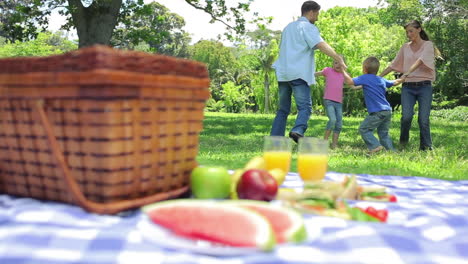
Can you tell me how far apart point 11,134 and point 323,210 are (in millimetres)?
1066

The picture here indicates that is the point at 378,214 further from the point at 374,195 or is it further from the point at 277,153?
the point at 277,153

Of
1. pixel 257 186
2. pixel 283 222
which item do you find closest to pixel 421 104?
pixel 257 186

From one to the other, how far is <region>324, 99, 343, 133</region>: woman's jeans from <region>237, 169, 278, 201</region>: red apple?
559 cm

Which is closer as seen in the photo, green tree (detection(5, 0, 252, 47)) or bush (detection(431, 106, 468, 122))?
green tree (detection(5, 0, 252, 47))

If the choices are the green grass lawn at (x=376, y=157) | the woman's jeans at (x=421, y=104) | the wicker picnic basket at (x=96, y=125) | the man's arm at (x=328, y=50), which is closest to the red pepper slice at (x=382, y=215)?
the wicker picnic basket at (x=96, y=125)

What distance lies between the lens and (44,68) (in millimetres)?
1615

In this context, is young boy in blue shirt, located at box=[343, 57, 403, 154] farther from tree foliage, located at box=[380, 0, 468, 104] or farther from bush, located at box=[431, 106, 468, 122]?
tree foliage, located at box=[380, 0, 468, 104]

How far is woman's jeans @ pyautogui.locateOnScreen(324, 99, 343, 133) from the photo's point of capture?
725 cm

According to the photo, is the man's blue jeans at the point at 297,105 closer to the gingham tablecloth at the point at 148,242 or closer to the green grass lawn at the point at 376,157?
the green grass lawn at the point at 376,157


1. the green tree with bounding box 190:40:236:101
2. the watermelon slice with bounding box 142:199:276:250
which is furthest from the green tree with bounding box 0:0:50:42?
the green tree with bounding box 190:40:236:101

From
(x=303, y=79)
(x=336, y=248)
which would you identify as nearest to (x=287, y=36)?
(x=303, y=79)

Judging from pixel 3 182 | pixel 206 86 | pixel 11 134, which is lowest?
pixel 3 182

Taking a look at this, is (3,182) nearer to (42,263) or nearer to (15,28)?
(42,263)

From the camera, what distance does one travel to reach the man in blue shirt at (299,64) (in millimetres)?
5637
